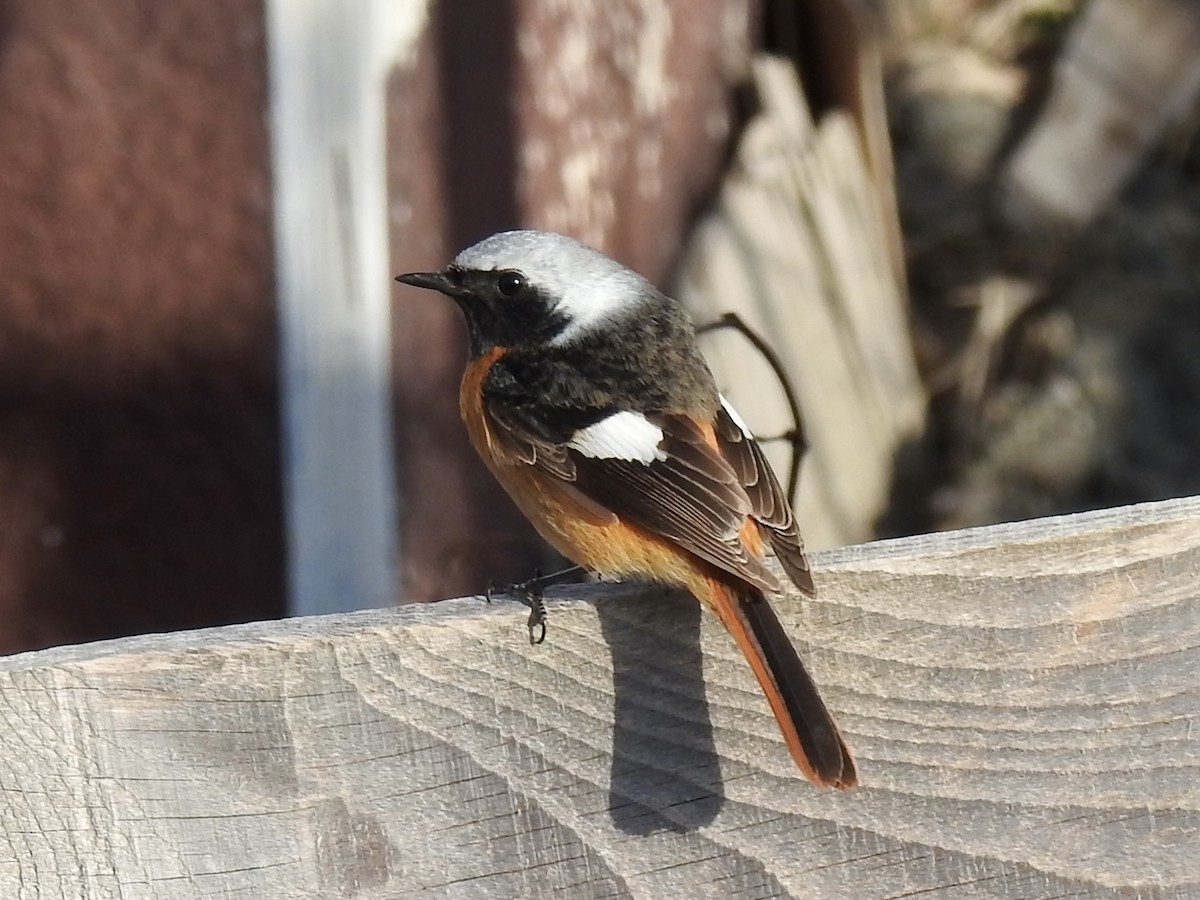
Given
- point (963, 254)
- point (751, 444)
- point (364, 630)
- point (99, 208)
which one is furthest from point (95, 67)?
point (963, 254)

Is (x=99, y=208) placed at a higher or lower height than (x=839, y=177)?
lower

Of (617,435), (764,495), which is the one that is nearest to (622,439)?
(617,435)

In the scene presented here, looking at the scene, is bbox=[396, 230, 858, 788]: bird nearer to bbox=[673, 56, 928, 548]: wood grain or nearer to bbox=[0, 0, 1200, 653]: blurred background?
bbox=[0, 0, 1200, 653]: blurred background

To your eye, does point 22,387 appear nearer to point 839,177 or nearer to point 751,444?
point 751,444

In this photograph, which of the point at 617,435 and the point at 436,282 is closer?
the point at 617,435

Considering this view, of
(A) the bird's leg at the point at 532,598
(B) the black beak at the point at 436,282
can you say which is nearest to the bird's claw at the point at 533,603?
(A) the bird's leg at the point at 532,598

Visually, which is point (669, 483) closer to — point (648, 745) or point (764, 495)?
point (764, 495)
